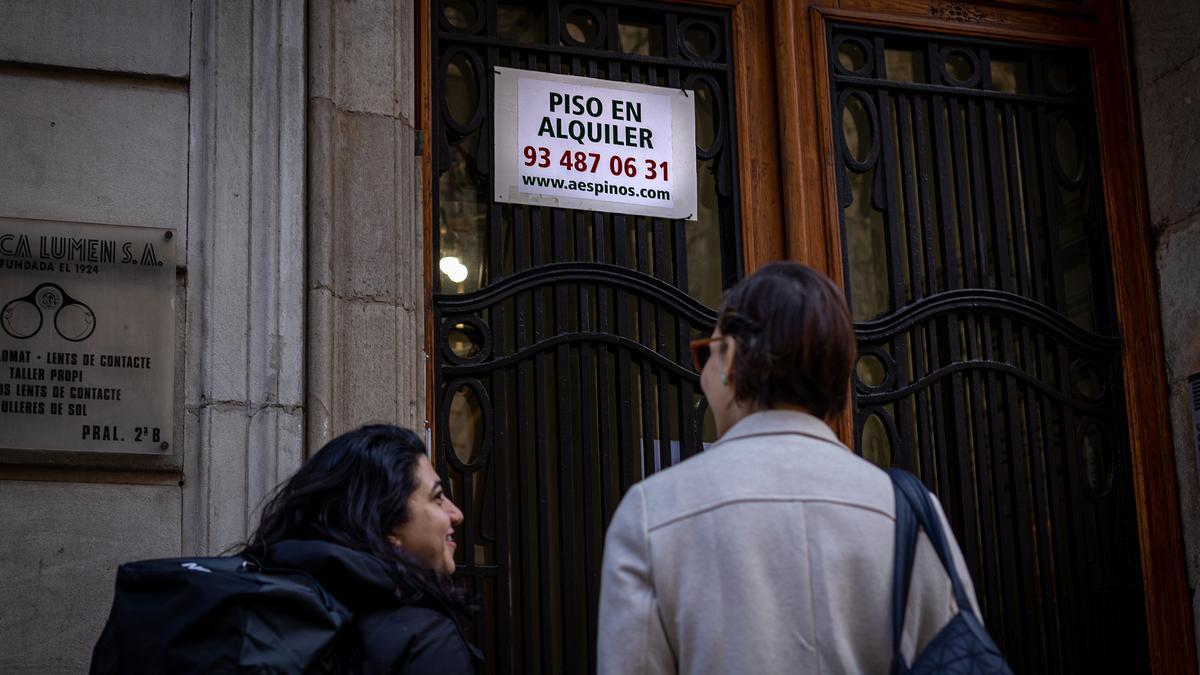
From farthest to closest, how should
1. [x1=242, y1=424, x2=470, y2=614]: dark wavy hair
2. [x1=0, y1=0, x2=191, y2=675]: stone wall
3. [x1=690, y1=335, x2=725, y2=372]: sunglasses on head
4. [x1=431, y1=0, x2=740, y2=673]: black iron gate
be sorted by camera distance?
[x1=431, y1=0, x2=740, y2=673]: black iron gate, [x1=0, y1=0, x2=191, y2=675]: stone wall, [x1=242, y1=424, x2=470, y2=614]: dark wavy hair, [x1=690, y1=335, x2=725, y2=372]: sunglasses on head

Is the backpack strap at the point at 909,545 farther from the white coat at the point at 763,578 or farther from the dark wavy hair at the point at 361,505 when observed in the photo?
the dark wavy hair at the point at 361,505

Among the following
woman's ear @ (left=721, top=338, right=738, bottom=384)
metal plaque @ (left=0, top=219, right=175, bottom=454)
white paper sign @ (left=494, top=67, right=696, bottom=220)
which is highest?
white paper sign @ (left=494, top=67, right=696, bottom=220)

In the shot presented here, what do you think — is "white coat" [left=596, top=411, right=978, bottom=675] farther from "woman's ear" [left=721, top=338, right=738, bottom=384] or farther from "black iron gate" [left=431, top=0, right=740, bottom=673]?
"black iron gate" [left=431, top=0, right=740, bottom=673]

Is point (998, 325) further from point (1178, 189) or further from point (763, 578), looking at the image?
point (763, 578)

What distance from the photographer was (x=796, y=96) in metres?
5.48

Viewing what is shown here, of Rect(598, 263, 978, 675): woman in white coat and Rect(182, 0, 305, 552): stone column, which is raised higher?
Rect(182, 0, 305, 552): stone column

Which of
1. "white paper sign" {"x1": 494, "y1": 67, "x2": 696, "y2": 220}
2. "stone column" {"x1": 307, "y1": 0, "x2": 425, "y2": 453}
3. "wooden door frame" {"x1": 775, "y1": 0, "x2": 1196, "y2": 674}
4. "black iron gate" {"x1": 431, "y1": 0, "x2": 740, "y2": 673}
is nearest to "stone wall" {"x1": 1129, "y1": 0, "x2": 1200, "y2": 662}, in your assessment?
"wooden door frame" {"x1": 775, "y1": 0, "x2": 1196, "y2": 674}

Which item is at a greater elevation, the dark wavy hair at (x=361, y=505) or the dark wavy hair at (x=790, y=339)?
the dark wavy hair at (x=790, y=339)

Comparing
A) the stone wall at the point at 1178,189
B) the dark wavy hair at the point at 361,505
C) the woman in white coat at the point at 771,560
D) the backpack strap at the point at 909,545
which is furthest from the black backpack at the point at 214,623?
the stone wall at the point at 1178,189

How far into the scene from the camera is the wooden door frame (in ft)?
17.8

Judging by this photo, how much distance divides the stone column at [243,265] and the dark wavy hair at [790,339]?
212cm

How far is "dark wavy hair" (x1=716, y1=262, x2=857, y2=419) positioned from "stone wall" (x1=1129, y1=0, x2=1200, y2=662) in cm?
330

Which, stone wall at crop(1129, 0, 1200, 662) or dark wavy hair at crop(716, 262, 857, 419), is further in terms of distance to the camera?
stone wall at crop(1129, 0, 1200, 662)

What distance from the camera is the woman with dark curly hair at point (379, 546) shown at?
2881 millimetres
